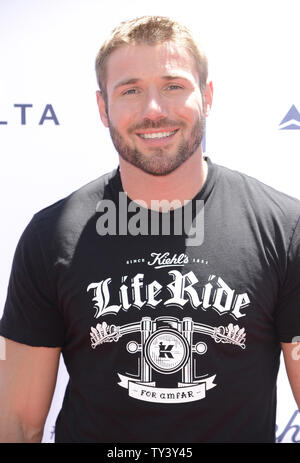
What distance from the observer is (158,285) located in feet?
3.73

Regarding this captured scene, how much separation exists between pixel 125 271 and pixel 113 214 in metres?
0.15

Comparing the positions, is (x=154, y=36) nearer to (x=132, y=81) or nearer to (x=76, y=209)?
(x=132, y=81)

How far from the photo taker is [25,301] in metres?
1.19

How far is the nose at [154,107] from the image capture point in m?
1.15

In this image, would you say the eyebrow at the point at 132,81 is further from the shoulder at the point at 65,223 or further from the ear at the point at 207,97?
the shoulder at the point at 65,223

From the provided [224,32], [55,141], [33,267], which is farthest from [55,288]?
[224,32]

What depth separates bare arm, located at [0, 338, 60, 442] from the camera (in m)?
1.23

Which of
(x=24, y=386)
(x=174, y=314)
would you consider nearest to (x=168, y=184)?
(x=174, y=314)

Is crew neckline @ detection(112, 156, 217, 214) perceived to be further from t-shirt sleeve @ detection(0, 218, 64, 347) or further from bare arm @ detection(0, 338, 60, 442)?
bare arm @ detection(0, 338, 60, 442)

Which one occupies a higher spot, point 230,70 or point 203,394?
point 230,70

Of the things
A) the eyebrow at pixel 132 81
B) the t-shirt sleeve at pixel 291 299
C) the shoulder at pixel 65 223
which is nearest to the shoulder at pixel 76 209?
the shoulder at pixel 65 223

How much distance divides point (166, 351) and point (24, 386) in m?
0.38

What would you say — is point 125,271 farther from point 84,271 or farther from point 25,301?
point 25,301

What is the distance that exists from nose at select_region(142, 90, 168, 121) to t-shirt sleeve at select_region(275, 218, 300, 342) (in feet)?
1.29
